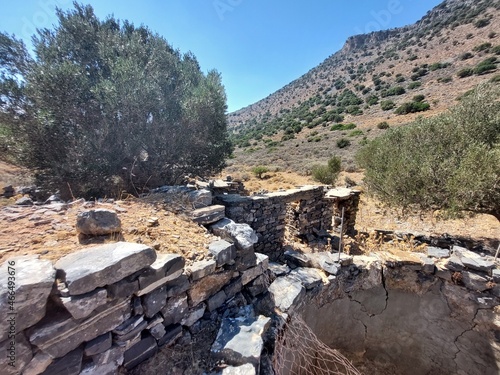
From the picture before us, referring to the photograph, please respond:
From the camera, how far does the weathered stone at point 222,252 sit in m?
2.84

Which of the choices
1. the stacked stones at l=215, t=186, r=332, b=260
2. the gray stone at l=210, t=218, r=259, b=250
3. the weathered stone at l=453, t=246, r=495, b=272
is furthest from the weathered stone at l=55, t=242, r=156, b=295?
the weathered stone at l=453, t=246, r=495, b=272

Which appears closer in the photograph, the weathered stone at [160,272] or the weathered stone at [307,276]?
the weathered stone at [160,272]

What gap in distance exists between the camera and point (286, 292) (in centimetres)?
366

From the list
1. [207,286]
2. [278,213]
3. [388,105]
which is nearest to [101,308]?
[207,286]

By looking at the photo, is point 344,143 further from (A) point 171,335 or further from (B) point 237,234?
(A) point 171,335

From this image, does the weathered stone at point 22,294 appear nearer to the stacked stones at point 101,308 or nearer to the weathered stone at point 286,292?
the stacked stones at point 101,308

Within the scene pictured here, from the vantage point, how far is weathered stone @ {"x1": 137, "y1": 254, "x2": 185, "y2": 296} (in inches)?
82.0

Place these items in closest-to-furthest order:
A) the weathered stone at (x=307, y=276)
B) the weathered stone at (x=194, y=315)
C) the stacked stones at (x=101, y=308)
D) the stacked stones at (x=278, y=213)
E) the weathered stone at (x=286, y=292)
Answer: the stacked stones at (x=101, y=308), the weathered stone at (x=194, y=315), the weathered stone at (x=286, y=292), the weathered stone at (x=307, y=276), the stacked stones at (x=278, y=213)

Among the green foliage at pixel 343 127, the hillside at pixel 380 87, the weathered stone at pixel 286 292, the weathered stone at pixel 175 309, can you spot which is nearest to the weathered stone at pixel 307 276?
the weathered stone at pixel 286 292

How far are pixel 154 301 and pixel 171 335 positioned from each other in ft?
1.48

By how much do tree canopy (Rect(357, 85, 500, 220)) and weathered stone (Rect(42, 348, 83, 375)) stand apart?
787 cm

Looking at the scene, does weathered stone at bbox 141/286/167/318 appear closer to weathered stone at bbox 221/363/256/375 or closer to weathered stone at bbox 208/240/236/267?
weathered stone at bbox 208/240/236/267

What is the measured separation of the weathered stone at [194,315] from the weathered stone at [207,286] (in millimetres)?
65

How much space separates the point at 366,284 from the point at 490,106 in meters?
7.01
